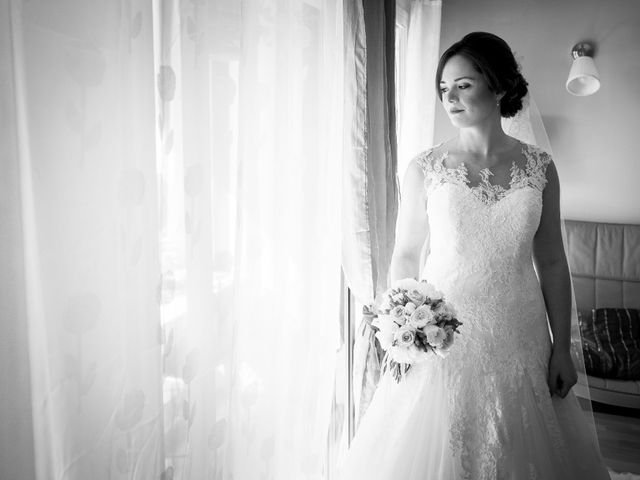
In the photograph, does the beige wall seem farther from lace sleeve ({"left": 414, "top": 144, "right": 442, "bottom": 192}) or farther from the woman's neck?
lace sleeve ({"left": 414, "top": 144, "right": 442, "bottom": 192})

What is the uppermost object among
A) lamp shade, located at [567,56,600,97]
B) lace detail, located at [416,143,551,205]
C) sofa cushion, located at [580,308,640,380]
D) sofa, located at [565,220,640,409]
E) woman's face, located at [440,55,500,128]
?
lamp shade, located at [567,56,600,97]

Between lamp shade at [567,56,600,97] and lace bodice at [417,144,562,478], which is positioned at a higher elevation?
lamp shade at [567,56,600,97]

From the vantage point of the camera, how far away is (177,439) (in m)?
1.09

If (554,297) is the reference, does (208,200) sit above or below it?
above

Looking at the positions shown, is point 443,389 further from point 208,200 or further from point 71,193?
point 71,193

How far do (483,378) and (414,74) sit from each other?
2091 millimetres

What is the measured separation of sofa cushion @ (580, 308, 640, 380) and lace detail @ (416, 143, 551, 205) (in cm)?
195

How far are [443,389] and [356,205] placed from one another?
0.78 meters

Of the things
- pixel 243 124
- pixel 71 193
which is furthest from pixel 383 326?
pixel 71 193

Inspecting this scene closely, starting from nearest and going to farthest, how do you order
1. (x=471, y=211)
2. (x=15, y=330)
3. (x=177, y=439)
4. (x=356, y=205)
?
(x=15, y=330), (x=177, y=439), (x=471, y=211), (x=356, y=205)

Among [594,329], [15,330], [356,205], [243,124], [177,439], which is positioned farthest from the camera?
[594,329]

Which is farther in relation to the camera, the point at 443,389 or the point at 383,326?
the point at 443,389

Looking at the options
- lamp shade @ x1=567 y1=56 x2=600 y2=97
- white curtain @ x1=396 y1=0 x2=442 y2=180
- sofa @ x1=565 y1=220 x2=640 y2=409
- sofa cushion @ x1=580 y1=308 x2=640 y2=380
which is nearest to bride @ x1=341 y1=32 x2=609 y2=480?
white curtain @ x1=396 y1=0 x2=442 y2=180

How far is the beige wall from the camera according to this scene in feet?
11.5
